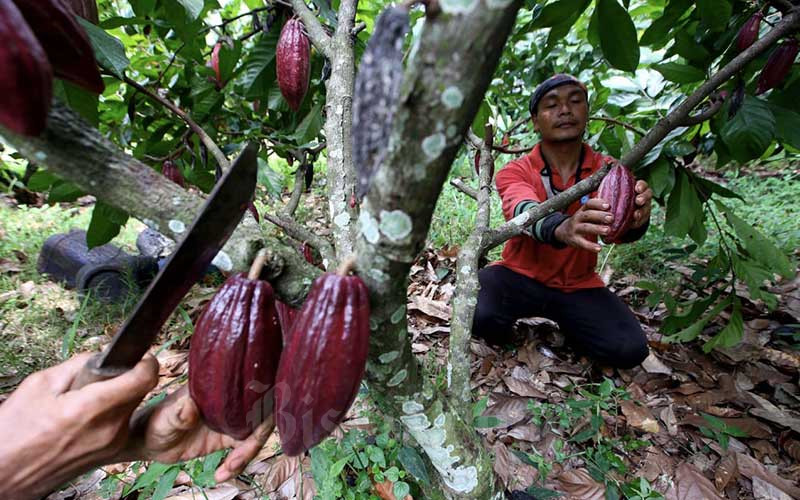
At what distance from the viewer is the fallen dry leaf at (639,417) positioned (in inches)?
57.1

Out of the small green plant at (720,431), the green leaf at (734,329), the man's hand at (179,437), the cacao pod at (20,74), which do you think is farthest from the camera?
the green leaf at (734,329)

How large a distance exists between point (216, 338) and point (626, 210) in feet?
3.39

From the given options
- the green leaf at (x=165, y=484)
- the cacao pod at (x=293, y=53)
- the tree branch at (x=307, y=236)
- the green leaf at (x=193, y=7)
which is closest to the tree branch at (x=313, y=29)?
the cacao pod at (x=293, y=53)

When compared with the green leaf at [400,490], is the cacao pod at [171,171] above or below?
above

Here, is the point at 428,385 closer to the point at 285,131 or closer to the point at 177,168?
the point at 177,168

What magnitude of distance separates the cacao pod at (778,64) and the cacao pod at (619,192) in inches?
17.3

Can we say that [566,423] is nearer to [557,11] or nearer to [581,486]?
[581,486]

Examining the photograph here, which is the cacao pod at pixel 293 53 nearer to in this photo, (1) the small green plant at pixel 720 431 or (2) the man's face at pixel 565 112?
(2) the man's face at pixel 565 112

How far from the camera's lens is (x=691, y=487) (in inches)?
47.3

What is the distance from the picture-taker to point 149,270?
7.68 ft

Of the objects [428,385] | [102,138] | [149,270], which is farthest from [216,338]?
[149,270]

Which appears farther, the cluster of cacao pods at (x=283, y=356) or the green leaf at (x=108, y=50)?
the green leaf at (x=108, y=50)

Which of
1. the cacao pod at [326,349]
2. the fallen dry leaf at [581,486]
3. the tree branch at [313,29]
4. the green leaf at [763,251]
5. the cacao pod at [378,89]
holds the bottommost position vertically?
the fallen dry leaf at [581,486]

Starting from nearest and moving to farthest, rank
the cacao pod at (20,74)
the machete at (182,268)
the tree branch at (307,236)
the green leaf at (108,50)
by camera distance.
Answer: the cacao pod at (20,74) → the machete at (182,268) → the green leaf at (108,50) → the tree branch at (307,236)
